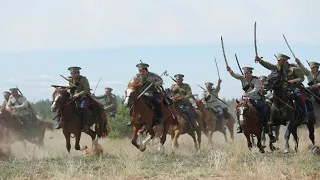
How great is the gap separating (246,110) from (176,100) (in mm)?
4749

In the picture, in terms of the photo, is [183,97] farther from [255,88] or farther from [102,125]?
[255,88]

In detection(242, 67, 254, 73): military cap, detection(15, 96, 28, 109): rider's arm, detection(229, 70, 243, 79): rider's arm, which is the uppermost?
detection(242, 67, 254, 73): military cap

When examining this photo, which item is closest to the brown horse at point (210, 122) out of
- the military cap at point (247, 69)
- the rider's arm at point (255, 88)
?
the military cap at point (247, 69)

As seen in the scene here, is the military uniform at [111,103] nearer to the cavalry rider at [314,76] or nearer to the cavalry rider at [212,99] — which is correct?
the cavalry rider at [212,99]

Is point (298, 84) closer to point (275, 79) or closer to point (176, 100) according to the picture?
point (275, 79)

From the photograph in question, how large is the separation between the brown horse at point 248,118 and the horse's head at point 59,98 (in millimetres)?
5450

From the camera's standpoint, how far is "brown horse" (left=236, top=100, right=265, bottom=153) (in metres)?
18.9

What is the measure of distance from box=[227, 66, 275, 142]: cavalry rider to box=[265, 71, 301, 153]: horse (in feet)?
1.55

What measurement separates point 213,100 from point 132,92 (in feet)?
31.6

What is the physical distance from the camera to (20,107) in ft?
78.8

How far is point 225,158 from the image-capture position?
1543 centimetres

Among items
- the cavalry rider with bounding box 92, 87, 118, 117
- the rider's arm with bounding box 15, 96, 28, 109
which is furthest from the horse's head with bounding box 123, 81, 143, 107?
the cavalry rider with bounding box 92, 87, 118, 117

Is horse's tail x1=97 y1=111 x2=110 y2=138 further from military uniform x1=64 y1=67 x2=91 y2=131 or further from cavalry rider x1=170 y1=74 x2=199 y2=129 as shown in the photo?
cavalry rider x1=170 y1=74 x2=199 y2=129

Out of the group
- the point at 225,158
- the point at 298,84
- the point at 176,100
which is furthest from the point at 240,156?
the point at 176,100
